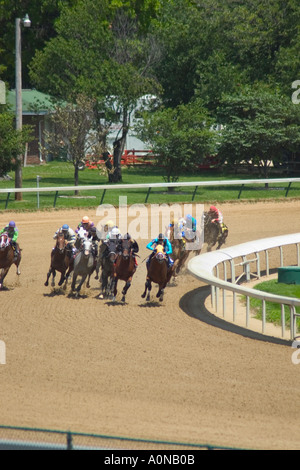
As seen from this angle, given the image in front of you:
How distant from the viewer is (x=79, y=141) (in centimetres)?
2816

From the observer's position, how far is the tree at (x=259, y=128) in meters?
31.7

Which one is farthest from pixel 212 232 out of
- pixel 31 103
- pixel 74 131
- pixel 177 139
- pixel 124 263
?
pixel 31 103

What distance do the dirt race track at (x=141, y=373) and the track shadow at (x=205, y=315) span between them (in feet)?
0.14

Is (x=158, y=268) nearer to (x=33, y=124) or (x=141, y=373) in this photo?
(x=141, y=373)

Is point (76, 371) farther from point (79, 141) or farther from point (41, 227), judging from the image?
point (79, 141)

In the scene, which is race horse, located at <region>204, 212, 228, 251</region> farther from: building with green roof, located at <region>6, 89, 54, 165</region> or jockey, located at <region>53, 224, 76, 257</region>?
building with green roof, located at <region>6, 89, 54, 165</region>

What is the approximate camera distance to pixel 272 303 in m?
14.8

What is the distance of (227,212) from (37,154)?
729 inches

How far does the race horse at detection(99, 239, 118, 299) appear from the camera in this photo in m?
15.0

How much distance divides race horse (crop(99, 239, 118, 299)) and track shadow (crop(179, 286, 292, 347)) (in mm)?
1459

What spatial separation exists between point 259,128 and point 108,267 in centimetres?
1809

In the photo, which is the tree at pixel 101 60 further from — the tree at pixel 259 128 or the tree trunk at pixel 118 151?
the tree at pixel 259 128

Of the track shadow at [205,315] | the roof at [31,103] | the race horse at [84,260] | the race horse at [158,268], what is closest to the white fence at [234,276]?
the track shadow at [205,315]
